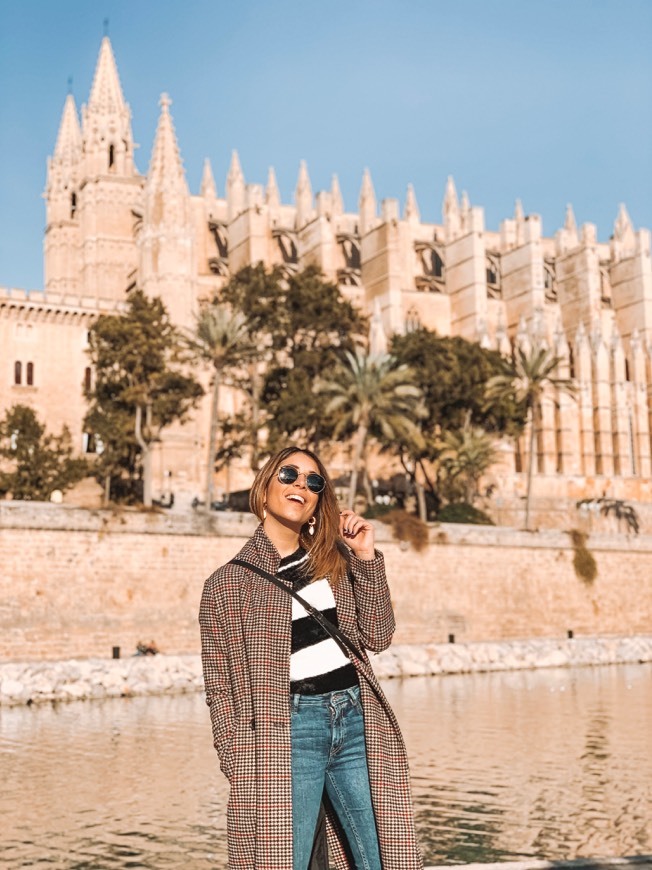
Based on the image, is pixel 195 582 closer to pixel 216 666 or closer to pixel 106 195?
pixel 216 666

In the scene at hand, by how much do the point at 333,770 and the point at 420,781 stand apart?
25.2ft

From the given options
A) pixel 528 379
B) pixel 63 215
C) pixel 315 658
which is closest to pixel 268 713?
pixel 315 658

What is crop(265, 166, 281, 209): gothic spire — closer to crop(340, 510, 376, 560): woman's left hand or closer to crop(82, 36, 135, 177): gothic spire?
crop(82, 36, 135, 177): gothic spire

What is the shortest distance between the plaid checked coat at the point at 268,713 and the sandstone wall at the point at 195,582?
19.6 metres

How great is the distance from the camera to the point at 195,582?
2456 cm

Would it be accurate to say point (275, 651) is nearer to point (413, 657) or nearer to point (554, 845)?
point (554, 845)

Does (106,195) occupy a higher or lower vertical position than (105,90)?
lower

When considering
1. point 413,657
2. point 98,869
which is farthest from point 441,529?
point 98,869

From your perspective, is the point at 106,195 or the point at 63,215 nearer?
the point at 106,195

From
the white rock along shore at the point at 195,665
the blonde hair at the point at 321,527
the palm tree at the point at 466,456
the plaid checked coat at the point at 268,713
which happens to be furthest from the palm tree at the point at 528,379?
the plaid checked coat at the point at 268,713

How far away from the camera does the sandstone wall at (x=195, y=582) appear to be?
2261 cm

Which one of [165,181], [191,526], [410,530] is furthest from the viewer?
[165,181]

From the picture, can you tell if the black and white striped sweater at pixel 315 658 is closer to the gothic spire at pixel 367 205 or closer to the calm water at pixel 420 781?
the calm water at pixel 420 781

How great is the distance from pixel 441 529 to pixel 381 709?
83.2 feet
